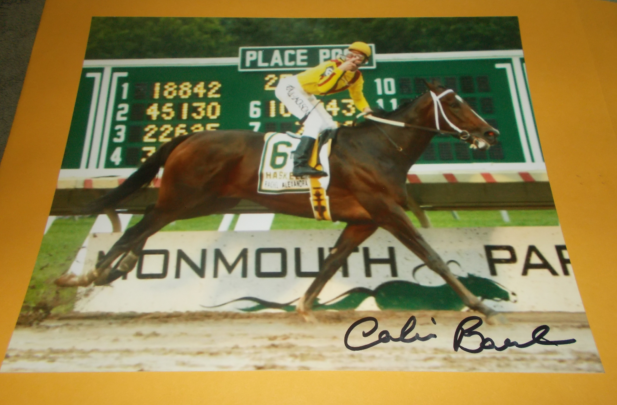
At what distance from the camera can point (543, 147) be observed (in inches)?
115

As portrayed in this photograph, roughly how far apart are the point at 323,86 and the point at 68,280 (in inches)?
73.3

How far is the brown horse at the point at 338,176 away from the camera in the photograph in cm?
265

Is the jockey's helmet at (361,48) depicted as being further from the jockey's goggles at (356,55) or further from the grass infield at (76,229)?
the grass infield at (76,229)

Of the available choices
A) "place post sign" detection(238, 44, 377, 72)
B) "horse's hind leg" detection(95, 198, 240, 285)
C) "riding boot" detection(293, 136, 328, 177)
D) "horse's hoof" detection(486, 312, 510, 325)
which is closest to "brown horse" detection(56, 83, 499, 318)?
"horse's hind leg" detection(95, 198, 240, 285)

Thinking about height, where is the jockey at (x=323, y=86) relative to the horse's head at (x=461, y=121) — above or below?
above

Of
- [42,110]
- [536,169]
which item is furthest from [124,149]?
[536,169]

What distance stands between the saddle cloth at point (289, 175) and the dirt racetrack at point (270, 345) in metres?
0.64

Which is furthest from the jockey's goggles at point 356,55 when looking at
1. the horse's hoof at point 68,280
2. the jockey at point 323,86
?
the horse's hoof at point 68,280

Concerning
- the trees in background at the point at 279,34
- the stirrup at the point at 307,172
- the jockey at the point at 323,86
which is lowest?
the stirrup at the point at 307,172

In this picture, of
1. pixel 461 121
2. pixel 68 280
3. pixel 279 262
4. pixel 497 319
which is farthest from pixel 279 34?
pixel 497 319

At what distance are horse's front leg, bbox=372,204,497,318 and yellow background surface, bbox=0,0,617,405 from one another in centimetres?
38

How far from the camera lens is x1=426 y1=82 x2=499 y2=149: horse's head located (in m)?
2.78

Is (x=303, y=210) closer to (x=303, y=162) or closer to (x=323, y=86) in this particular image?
(x=303, y=162)

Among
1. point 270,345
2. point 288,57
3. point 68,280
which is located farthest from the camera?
point 288,57
